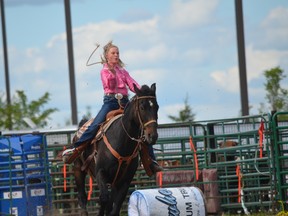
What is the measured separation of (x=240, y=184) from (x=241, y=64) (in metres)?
4.46

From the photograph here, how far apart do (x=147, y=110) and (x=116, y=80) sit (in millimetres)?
1320

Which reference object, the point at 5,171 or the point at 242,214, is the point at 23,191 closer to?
the point at 5,171

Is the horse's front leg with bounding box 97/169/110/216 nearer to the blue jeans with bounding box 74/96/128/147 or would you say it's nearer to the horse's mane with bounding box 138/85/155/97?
the blue jeans with bounding box 74/96/128/147

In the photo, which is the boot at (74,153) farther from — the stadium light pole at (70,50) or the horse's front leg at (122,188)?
the stadium light pole at (70,50)

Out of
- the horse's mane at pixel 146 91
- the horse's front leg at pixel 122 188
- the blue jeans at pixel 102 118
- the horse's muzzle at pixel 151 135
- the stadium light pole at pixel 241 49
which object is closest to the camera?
the horse's muzzle at pixel 151 135

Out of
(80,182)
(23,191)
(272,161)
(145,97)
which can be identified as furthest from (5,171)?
(145,97)

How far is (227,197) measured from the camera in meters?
19.5

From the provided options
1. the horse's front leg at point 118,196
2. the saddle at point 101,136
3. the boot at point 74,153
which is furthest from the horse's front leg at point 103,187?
the boot at point 74,153

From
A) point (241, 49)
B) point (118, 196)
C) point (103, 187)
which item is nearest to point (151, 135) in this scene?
point (103, 187)

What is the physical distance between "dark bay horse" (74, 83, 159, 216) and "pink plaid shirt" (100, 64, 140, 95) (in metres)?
0.49

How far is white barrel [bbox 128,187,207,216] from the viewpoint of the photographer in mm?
13312

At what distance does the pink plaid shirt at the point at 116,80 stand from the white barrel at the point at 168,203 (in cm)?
187

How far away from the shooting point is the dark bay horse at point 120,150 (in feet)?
44.9

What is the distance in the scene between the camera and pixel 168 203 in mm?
13367
